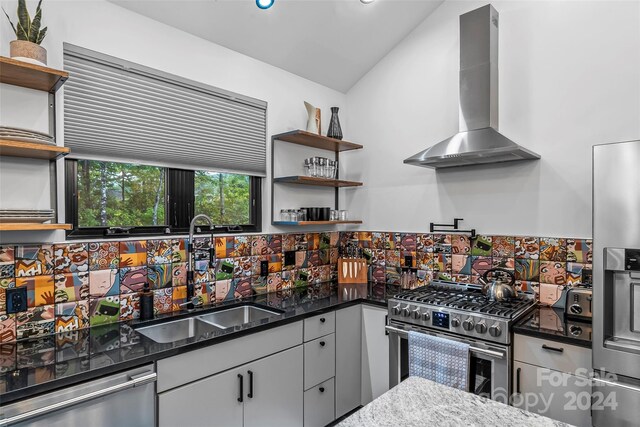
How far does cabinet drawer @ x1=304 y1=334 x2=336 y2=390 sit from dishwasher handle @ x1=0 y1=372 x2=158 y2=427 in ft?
3.33

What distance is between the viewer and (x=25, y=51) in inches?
62.6

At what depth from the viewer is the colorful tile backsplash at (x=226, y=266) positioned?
5.81 feet

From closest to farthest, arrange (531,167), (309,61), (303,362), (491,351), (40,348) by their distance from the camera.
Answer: (40,348)
(491,351)
(303,362)
(531,167)
(309,61)

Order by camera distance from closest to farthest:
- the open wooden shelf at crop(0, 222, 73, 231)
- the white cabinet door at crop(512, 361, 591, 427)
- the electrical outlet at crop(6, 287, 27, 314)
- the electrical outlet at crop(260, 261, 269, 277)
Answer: the open wooden shelf at crop(0, 222, 73, 231) → the electrical outlet at crop(6, 287, 27, 314) → the white cabinet door at crop(512, 361, 591, 427) → the electrical outlet at crop(260, 261, 269, 277)

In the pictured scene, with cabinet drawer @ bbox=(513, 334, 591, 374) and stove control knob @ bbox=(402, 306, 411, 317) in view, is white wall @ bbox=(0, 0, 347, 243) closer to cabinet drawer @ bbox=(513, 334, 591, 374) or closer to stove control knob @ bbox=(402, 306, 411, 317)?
stove control knob @ bbox=(402, 306, 411, 317)

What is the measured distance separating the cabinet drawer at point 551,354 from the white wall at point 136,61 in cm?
187

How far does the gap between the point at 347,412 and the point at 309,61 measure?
2.77 m

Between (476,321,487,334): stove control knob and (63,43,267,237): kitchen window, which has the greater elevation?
(63,43,267,237): kitchen window

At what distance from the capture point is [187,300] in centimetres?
231

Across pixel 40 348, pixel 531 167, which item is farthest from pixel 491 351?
pixel 40 348

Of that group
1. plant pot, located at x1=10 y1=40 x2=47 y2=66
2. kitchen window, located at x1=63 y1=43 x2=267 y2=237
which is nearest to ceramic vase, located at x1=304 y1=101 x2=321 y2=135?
kitchen window, located at x1=63 y1=43 x2=267 y2=237

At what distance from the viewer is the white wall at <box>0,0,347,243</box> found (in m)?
1.71

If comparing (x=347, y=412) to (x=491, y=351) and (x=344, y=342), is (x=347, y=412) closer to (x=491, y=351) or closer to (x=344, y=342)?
(x=344, y=342)

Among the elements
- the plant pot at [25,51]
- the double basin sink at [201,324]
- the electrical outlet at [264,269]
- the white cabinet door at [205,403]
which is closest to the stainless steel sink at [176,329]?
the double basin sink at [201,324]
